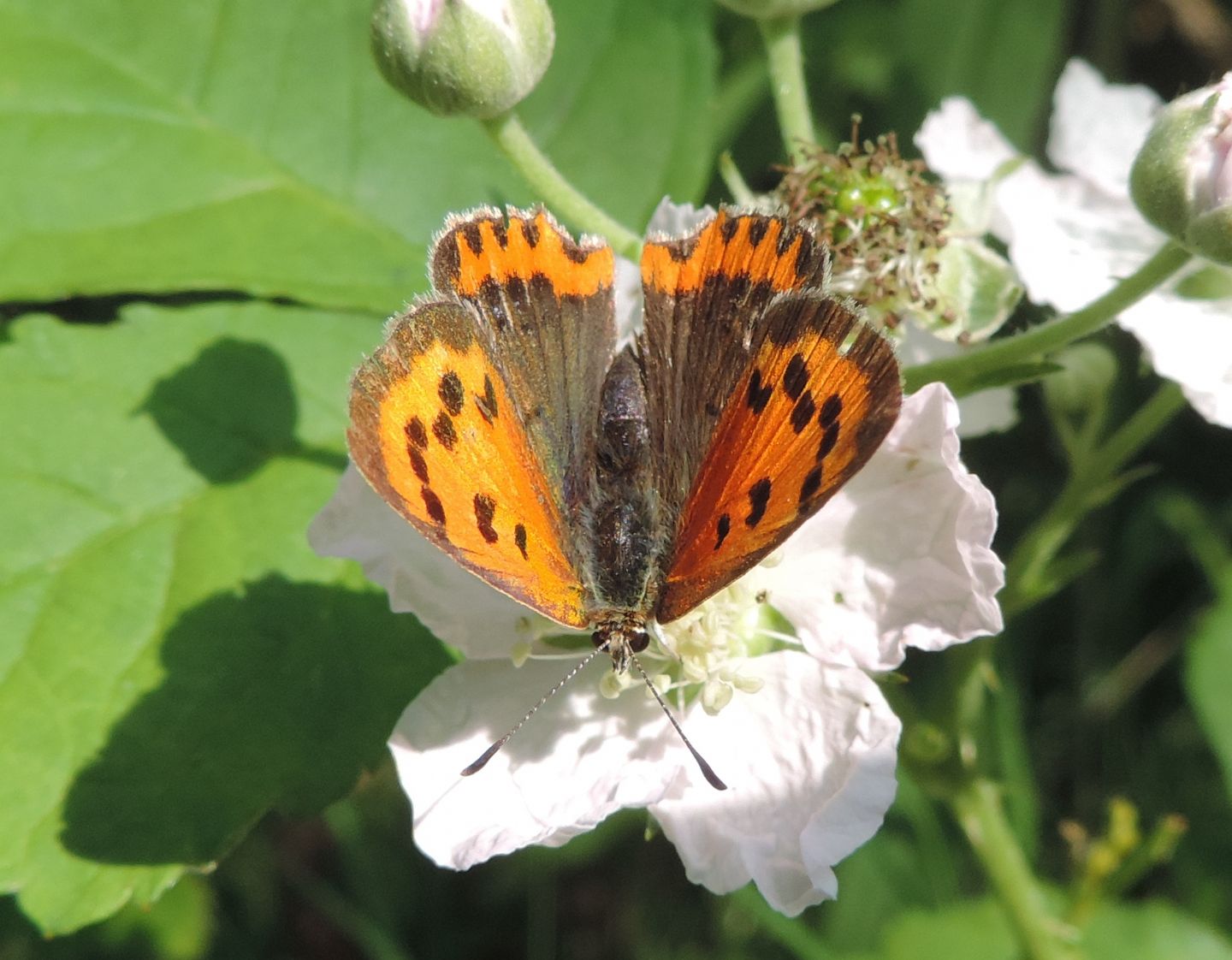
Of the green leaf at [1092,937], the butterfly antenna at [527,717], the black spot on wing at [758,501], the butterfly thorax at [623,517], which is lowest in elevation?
the green leaf at [1092,937]

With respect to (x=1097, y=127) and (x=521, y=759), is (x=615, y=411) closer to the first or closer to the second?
(x=521, y=759)

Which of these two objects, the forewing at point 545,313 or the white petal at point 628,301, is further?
the white petal at point 628,301

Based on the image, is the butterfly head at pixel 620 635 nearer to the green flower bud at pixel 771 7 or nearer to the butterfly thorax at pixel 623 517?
the butterfly thorax at pixel 623 517

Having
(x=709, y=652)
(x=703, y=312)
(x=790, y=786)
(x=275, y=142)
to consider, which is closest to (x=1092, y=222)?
(x=703, y=312)

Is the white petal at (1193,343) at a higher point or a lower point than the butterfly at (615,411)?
higher

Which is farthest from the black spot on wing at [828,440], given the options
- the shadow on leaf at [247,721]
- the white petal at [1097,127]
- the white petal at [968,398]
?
the white petal at [1097,127]

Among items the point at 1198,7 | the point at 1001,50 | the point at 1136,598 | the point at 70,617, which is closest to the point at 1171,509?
the point at 1136,598
